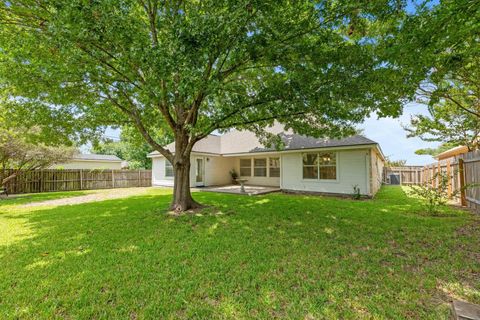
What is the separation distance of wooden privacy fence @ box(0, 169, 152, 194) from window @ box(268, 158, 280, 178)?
10.2 meters

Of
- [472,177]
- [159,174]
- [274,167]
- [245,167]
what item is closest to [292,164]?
[274,167]

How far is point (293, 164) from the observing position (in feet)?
40.9

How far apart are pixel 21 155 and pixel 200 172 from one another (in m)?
9.55

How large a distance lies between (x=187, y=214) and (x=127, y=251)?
9.10 feet

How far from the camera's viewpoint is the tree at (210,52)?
14.2 feet

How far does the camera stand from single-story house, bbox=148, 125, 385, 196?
1036cm

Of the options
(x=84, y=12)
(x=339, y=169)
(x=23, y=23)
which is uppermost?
(x=23, y=23)

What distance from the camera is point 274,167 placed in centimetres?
1531

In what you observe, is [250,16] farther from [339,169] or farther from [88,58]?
[339,169]

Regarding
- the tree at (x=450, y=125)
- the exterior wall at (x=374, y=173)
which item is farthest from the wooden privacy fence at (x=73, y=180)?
the tree at (x=450, y=125)

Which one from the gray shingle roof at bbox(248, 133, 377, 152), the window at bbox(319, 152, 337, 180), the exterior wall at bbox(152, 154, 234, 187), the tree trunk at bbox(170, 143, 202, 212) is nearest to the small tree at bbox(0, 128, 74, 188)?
the exterior wall at bbox(152, 154, 234, 187)

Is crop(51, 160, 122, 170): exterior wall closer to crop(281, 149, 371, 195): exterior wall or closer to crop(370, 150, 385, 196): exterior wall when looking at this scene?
crop(281, 149, 371, 195): exterior wall

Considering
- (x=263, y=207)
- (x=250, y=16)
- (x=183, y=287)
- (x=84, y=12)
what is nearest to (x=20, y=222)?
(x=84, y=12)

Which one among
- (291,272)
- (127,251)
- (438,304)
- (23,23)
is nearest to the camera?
(438,304)
